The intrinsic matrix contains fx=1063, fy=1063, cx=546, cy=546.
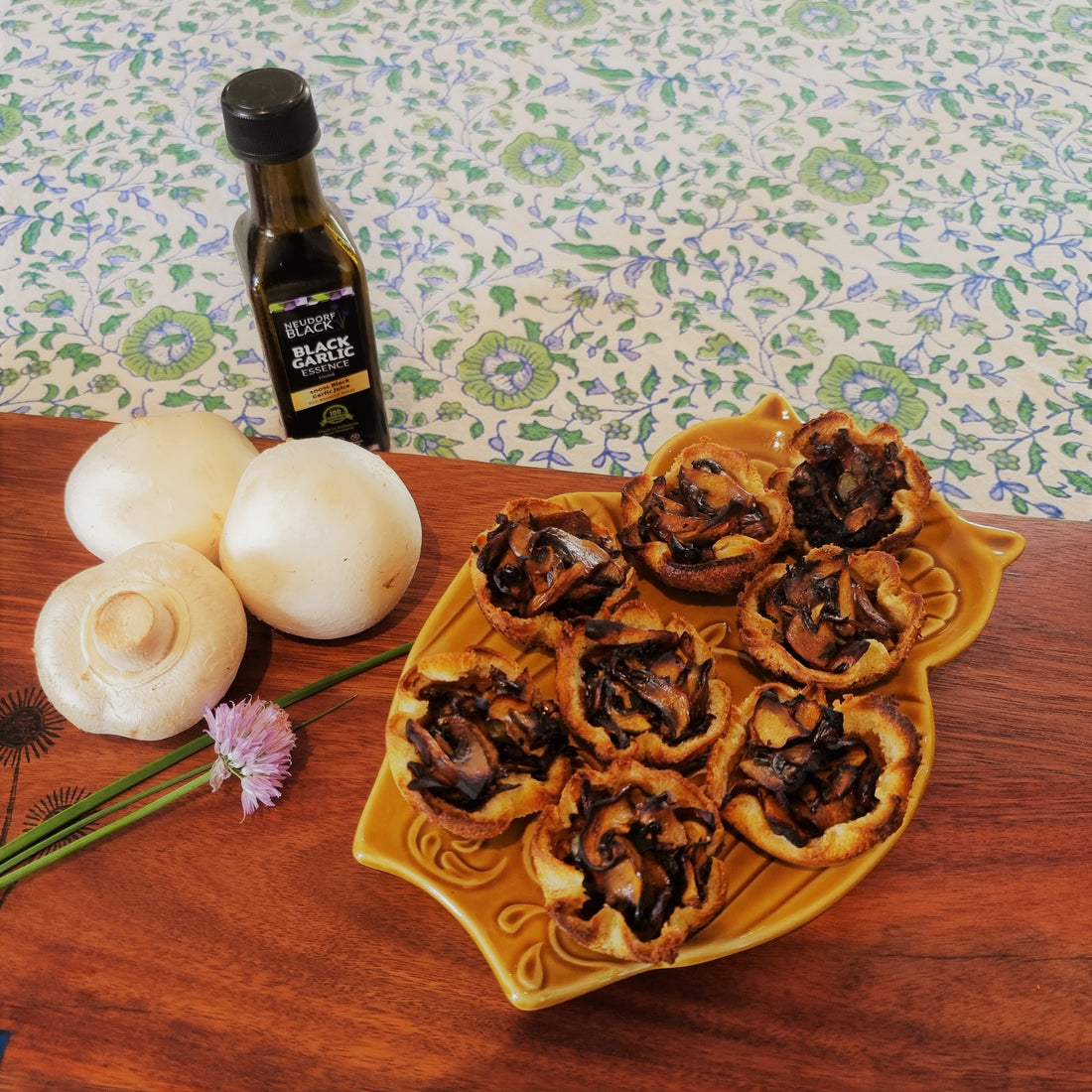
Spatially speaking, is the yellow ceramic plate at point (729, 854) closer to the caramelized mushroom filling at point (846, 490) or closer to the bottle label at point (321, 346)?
the caramelized mushroom filling at point (846, 490)

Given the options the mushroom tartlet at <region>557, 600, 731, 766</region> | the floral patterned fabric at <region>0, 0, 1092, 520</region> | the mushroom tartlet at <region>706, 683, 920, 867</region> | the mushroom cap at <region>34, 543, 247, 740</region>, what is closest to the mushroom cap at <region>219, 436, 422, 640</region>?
the mushroom cap at <region>34, 543, 247, 740</region>

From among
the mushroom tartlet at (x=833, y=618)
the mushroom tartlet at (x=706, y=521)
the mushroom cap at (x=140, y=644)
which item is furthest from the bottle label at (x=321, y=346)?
the mushroom tartlet at (x=833, y=618)

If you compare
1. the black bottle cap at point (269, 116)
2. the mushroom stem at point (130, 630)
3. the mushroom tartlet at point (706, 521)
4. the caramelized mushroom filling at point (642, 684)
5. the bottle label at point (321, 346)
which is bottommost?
the caramelized mushroom filling at point (642, 684)

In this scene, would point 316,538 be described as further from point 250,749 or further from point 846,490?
point 846,490

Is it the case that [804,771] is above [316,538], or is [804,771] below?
below

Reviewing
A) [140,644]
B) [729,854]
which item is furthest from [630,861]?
[140,644]

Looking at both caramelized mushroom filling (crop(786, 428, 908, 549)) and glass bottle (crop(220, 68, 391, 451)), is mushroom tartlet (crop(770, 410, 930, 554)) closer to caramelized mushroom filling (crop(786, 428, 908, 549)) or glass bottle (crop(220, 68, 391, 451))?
caramelized mushroom filling (crop(786, 428, 908, 549))
